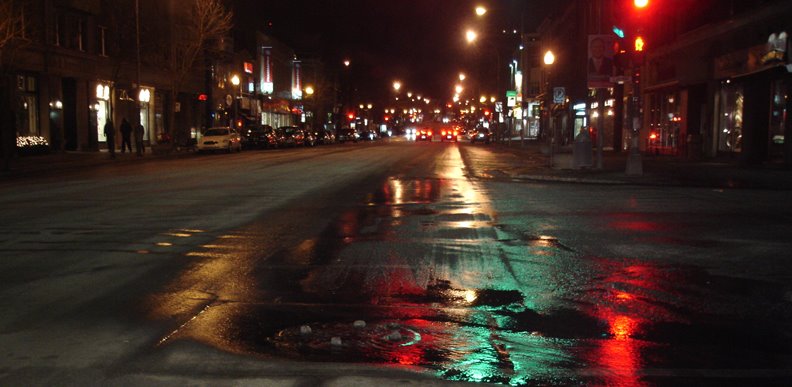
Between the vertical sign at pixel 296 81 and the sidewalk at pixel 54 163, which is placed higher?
the vertical sign at pixel 296 81

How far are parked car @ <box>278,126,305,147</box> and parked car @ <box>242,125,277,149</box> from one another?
206 centimetres

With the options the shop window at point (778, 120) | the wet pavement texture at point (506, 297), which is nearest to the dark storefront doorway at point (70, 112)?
the wet pavement texture at point (506, 297)

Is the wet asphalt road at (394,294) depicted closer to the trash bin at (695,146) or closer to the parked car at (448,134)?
the trash bin at (695,146)

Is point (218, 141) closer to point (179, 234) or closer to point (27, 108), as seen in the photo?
point (27, 108)

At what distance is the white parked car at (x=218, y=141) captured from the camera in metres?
45.8

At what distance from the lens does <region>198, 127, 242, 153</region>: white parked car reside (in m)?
45.8

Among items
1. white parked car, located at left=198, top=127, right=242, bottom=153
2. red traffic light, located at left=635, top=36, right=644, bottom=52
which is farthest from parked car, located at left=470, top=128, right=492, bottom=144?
red traffic light, located at left=635, top=36, right=644, bottom=52

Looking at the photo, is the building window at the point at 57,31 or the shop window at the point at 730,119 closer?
the shop window at the point at 730,119

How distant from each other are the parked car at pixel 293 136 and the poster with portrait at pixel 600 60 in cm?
3780

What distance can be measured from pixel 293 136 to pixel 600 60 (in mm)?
39722

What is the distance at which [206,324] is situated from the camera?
6.14 m

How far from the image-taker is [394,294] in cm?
722

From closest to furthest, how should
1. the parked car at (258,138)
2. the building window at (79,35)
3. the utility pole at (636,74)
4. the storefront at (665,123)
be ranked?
1. the utility pole at (636,74)
2. the storefront at (665,123)
3. the building window at (79,35)
4. the parked car at (258,138)

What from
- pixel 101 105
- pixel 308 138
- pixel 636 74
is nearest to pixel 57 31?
pixel 101 105
